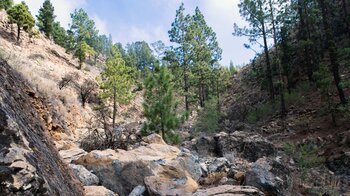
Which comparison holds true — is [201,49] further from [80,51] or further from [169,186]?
[169,186]

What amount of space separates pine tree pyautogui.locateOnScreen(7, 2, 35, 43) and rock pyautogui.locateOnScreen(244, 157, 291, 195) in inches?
1545

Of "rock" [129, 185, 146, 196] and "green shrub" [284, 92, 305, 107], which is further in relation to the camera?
"green shrub" [284, 92, 305, 107]

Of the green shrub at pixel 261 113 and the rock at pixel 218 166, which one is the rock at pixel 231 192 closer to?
the rock at pixel 218 166

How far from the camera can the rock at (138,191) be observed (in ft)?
17.4

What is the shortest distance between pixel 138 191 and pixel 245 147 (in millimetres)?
7899

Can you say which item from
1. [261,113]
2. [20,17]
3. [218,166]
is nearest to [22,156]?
[218,166]

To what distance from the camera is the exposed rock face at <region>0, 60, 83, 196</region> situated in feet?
7.93

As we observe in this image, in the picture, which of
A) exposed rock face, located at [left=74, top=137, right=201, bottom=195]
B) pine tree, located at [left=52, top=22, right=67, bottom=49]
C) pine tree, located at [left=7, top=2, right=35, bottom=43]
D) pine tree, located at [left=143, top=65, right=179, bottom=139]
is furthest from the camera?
pine tree, located at [left=52, top=22, right=67, bottom=49]

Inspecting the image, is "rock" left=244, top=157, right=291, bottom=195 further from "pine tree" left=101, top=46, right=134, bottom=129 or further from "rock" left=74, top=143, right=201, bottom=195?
"pine tree" left=101, top=46, right=134, bottom=129

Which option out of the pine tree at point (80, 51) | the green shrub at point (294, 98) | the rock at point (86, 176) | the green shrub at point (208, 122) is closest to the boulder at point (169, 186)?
the rock at point (86, 176)

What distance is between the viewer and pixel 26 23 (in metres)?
40.5

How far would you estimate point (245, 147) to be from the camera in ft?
41.3

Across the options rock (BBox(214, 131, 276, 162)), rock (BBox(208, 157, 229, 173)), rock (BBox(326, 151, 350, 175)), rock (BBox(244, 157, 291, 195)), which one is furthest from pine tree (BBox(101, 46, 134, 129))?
rock (BBox(244, 157, 291, 195))

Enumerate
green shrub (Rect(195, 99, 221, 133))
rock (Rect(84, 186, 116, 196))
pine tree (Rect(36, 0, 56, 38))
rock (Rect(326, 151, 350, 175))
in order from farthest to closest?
pine tree (Rect(36, 0, 56, 38)) → green shrub (Rect(195, 99, 221, 133)) → rock (Rect(326, 151, 350, 175)) → rock (Rect(84, 186, 116, 196))
